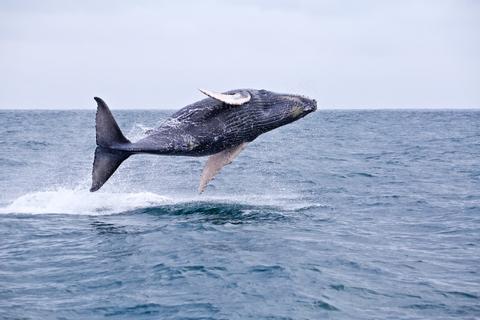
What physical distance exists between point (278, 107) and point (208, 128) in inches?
66.8

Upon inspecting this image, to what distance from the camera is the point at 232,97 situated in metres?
12.9

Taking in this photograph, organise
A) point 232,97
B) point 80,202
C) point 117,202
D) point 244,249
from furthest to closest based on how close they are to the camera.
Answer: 1. point 117,202
2. point 80,202
3. point 232,97
4. point 244,249

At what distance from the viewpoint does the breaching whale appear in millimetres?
12477

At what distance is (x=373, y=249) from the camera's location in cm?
1284

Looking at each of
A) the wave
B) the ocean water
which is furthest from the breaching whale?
the wave

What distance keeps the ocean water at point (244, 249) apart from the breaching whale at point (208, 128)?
1111mm

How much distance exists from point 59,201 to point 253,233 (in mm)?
7029

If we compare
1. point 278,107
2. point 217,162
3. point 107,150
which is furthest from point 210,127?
point 107,150

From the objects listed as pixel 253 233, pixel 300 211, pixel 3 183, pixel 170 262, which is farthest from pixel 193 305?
pixel 3 183

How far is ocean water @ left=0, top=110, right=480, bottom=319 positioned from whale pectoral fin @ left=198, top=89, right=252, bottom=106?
221cm

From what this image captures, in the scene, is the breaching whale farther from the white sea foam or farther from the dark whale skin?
the white sea foam

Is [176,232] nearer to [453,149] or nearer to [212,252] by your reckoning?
[212,252]

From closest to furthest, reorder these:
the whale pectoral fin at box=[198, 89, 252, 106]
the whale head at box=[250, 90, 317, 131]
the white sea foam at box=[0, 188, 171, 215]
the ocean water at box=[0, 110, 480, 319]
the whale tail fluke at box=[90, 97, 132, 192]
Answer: the ocean water at box=[0, 110, 480, 319] → the whale pectoral fin at box=[198, 89, 252, 106] → the whale tail fluke at box=[90, 97, 132, 192] → the whale head at box=[250, 90, 317, 131] → the white sea foam at box=[0, 188, 171, 215]

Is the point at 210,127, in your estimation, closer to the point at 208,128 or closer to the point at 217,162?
the point at 208,128
